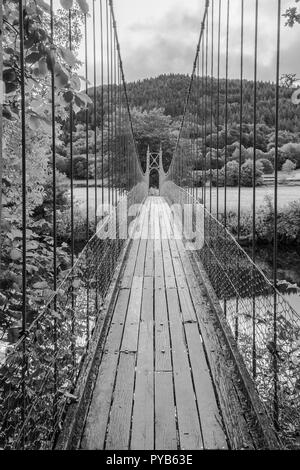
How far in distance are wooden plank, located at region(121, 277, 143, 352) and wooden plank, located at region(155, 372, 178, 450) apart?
14.6 inches

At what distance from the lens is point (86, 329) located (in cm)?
214

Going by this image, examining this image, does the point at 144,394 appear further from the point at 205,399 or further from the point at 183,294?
the point at 183,294

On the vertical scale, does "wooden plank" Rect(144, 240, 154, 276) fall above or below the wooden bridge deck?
above

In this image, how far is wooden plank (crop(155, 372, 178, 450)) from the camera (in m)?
1.43

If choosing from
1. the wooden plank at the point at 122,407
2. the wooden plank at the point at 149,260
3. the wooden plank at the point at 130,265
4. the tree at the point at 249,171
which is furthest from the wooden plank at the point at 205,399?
the tree at the point at 249,171

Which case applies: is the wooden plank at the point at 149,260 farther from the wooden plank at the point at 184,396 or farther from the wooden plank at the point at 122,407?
the wooden plank at the point at 122,407

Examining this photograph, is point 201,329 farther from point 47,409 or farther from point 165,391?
point 47,409

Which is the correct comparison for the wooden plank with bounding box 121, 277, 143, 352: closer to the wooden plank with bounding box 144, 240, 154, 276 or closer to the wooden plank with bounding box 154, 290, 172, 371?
the wooden plank with bounding box 154, 290, 172, 371

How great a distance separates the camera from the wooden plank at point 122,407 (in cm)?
143

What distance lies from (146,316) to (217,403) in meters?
1.15

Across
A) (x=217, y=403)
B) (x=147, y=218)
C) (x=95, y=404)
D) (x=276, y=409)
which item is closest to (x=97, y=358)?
(x=95, y=404)

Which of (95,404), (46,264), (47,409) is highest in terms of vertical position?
(46,264)

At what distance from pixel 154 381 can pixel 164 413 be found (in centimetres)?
27

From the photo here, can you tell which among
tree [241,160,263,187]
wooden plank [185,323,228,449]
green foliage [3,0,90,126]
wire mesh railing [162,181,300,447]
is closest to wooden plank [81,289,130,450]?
wooden plank [185,323,228,449]
